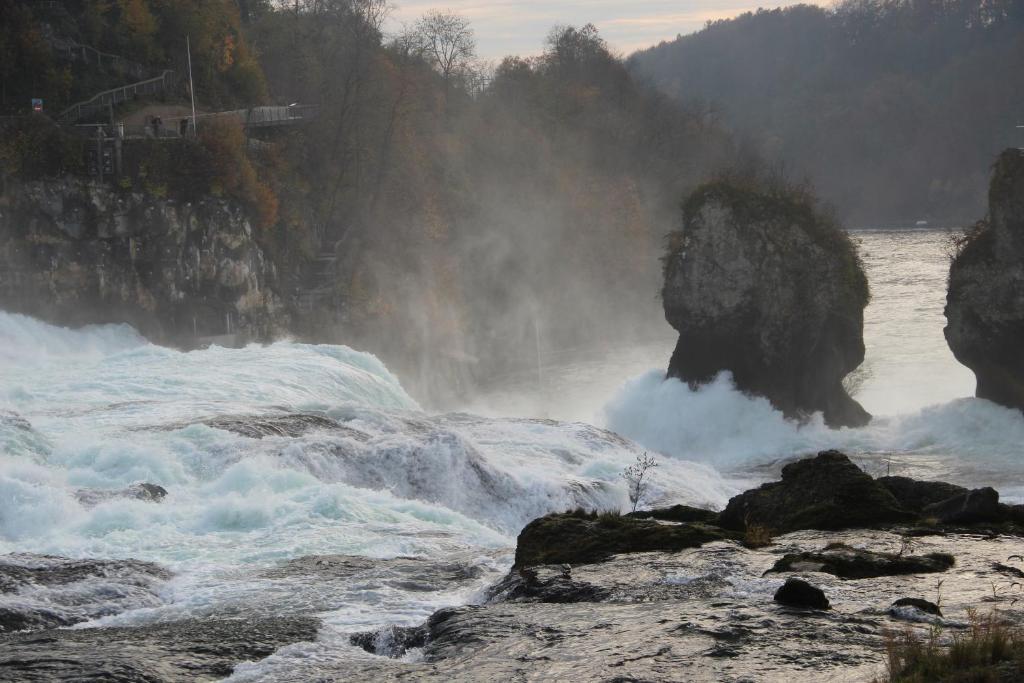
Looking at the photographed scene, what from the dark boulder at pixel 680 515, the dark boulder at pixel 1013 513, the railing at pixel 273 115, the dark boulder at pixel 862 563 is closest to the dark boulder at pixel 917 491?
the dark boulder at pixel 1013 513

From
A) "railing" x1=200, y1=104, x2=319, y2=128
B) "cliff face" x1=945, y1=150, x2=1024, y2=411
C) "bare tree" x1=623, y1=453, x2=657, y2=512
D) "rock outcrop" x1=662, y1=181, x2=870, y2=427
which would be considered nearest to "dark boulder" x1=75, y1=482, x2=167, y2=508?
"bare tree" x1=623, y1=453, x2=657, y2=512

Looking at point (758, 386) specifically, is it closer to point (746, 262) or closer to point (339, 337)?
point (746, 262)

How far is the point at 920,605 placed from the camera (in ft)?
38.9

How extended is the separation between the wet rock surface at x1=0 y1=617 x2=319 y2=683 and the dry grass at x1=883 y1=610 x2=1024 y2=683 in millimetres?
6323

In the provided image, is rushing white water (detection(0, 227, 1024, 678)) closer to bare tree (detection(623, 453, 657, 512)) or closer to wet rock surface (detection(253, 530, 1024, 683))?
bare tree (detection(623, 453, 657, 512))

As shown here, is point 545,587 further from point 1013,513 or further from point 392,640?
point 1013,513

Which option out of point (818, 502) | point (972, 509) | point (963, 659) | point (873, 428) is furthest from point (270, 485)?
point (873, 428)

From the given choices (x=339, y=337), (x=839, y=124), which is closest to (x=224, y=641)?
(x=339, y=337)

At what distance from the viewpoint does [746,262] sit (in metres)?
43.3

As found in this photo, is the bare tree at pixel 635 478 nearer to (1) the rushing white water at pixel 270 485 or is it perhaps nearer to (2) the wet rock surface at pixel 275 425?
(1) the rushing white water at pixel 270 485

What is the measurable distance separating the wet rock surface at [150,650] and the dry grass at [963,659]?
20.7 ft

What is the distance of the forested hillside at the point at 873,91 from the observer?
137 metres

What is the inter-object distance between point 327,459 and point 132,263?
29.7 meters

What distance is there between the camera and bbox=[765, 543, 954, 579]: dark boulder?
44.8ft
